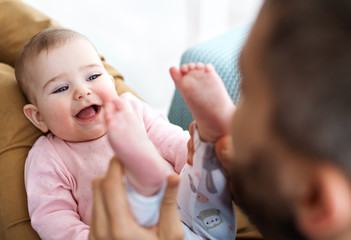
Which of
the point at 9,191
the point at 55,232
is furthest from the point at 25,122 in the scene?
the point at 55,232

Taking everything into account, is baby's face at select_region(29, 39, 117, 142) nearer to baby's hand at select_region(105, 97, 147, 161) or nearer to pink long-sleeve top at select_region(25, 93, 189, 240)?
pink long-sleeve top at select_region(25, 93, 189, 240)

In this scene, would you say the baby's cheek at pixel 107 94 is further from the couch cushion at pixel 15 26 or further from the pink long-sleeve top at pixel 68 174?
the couch cushion at pixel 15 26

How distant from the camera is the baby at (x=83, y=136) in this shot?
32.0 inches

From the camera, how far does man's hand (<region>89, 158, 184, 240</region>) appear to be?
0.67m

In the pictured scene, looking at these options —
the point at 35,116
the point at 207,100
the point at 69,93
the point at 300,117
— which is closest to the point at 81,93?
the point at 69,93

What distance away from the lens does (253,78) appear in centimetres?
→ 54

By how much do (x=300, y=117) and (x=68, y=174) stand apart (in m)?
0.73

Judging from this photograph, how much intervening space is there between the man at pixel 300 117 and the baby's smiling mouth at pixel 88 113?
1.89 ft

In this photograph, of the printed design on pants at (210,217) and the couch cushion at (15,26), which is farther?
the couch cushion at (15,26)

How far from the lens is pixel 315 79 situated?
47 centimetres

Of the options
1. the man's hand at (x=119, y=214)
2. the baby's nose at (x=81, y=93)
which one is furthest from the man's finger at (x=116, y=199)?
the baby's nose at (x=81, y=93)

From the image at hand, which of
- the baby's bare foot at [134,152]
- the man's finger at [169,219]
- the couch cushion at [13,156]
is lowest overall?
the couch cushion at [13,156]

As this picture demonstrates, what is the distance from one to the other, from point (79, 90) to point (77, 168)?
0.20 metres

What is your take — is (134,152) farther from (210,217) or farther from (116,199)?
(210,217)
